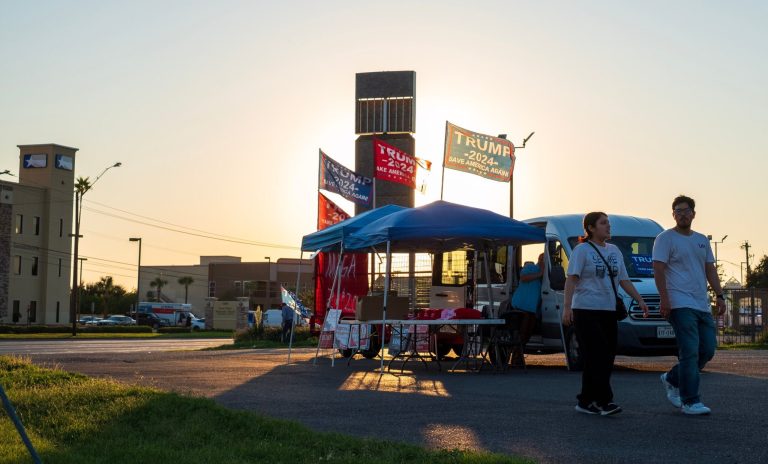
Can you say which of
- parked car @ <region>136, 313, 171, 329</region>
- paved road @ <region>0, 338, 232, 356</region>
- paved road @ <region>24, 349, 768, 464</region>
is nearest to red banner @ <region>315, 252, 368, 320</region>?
paved road @ <region>24, 349, 768, 464</region>

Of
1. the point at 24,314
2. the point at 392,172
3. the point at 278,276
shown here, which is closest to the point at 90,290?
the point at 278,276

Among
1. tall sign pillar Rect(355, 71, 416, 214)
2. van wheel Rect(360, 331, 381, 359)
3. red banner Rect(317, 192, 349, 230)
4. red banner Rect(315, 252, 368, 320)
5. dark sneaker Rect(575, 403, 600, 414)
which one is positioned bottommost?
dark sneaker Rect(575, 403, 600, 414)

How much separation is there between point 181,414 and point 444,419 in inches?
92.5

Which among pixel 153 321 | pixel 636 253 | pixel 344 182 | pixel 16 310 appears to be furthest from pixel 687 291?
pixel 153 321

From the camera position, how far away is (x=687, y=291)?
33.3 ft

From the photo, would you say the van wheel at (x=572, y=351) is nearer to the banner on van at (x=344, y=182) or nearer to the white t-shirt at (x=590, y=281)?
the white t-shirt at (x=590, y=281)

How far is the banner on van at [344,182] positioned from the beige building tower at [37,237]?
54.8 m

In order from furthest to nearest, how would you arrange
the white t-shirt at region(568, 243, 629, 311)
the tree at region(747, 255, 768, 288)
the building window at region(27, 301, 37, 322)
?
the tree at region(747, 255, 768, 288) < the building window at region(27, 301, 37, 322) < the white t-shirt at region(568, 243, 629, 311)

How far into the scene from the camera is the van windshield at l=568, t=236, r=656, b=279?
17.4 m

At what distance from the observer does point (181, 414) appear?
9445 millimetres

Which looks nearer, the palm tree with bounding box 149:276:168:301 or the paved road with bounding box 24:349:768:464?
the paved road with bounding box 24:349:768:464

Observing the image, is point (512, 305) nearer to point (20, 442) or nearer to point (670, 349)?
point (670, 349)

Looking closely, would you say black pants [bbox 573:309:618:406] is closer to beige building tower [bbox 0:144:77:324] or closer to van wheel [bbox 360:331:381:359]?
van wheel [bbox 360:331:381:359]

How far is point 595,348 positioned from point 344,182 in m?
21.7
